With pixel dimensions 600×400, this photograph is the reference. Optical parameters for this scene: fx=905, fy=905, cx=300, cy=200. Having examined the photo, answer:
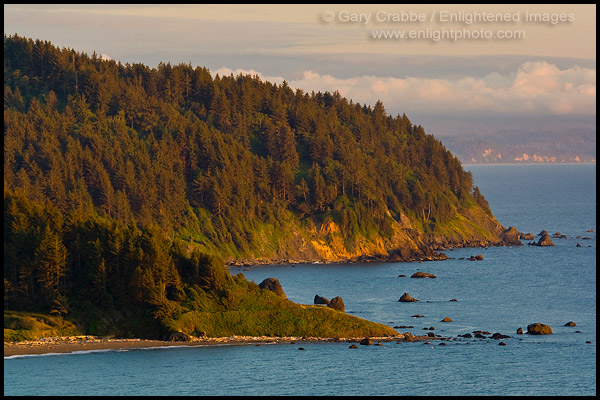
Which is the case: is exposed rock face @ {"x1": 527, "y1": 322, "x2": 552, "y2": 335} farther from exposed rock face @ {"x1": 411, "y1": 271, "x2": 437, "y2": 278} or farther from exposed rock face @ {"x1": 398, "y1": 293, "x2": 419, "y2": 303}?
exposed rock face @ {"x1": 411, "y1": 271, "x2": 437, "y2": 278}

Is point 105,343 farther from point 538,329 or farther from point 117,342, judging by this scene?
point 538,329

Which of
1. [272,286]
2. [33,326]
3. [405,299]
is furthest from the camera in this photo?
[405,299]

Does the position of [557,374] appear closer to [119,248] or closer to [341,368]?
[341,368]

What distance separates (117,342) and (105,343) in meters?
1.44

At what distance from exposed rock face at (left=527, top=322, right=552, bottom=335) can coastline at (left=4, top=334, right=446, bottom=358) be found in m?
14.7

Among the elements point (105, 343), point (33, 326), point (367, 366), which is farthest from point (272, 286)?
point (33, 326)

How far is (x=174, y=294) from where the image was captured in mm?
117875

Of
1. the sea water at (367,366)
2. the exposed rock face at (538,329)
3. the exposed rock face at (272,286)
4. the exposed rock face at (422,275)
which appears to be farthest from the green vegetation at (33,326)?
the exposed rock face at (422,275)

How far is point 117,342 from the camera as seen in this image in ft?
363

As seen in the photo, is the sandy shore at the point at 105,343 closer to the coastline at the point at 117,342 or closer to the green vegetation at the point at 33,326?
the coastline at the point at 117,342

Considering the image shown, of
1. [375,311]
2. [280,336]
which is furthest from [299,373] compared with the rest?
[375,311]

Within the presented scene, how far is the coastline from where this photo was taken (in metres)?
106

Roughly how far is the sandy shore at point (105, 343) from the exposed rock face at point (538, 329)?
58.8 feet

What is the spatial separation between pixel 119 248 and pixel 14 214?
15.3 metres
